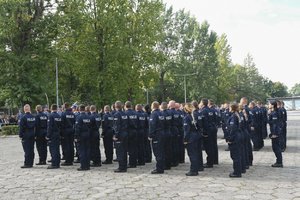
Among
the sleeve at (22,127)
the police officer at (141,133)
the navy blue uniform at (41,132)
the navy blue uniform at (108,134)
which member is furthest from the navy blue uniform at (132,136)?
the sleeve at (22,127)

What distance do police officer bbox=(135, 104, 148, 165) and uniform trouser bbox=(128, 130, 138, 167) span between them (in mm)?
340

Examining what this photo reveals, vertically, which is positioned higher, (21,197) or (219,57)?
(219,57)

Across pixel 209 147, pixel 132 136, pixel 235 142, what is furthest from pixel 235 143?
pixel 132 136

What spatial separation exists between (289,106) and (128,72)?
248 ft

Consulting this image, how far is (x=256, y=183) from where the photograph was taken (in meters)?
9.91

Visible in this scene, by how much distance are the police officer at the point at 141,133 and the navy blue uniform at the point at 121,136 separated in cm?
88

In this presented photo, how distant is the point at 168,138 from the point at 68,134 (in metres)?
3.78

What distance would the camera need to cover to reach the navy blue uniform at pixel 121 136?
1244 centimetres

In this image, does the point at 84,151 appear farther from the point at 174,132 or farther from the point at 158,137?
the point at 174,132

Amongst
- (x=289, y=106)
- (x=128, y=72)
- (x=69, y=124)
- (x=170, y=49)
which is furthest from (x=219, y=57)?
(x=69, y=124)

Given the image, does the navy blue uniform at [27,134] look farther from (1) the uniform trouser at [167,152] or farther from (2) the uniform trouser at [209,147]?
(2) the uniform trouser at [209,147]

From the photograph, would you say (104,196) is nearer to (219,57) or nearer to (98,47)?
(98,47)

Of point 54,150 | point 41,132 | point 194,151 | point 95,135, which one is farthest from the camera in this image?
point 41,132

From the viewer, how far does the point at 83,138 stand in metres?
12.9
